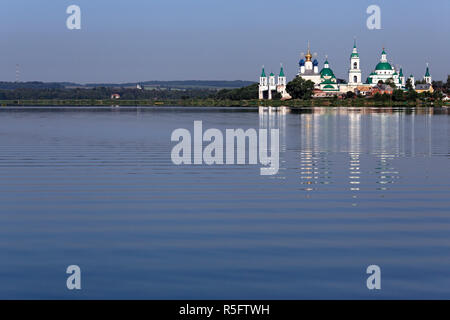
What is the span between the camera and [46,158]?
26.0 m

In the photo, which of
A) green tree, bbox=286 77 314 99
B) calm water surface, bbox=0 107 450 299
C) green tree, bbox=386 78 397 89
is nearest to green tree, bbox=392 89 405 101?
green tree, bbox=386 78 397 89

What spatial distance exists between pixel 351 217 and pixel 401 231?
1.43 meters

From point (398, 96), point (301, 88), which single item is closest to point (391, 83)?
point (301, 88)

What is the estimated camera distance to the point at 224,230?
12258mm

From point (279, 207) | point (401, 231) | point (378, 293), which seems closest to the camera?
point (378, 293)

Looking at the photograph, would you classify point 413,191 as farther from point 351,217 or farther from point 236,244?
point 236,244

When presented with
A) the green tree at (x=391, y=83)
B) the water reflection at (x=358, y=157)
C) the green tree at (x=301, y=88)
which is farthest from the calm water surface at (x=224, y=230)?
the green tree at (x=391, y=83)

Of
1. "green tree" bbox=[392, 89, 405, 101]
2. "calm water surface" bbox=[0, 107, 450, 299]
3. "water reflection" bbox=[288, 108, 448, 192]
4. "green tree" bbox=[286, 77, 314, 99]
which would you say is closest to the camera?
"calm water surface" bbox=[0, 107, 450, 299]

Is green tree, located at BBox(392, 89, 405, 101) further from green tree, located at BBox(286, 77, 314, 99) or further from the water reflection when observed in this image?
the water reflection

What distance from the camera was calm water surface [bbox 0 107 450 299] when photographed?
9.05 metres

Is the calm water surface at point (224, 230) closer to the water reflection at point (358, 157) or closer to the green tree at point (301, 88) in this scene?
the water reflection at point (358, 157)

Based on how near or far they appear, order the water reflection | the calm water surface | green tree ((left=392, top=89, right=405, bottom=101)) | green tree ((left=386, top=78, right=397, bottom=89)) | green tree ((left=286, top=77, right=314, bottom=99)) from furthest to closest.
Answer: green tree ((left=386, top=78, right=397, bottom=89)) → green tree ((left=286, top=77, right=314, bottom=99)) → green tree ((left=392, top=89, right=405, bottom=101)) → the water reflection → the calm water surface
